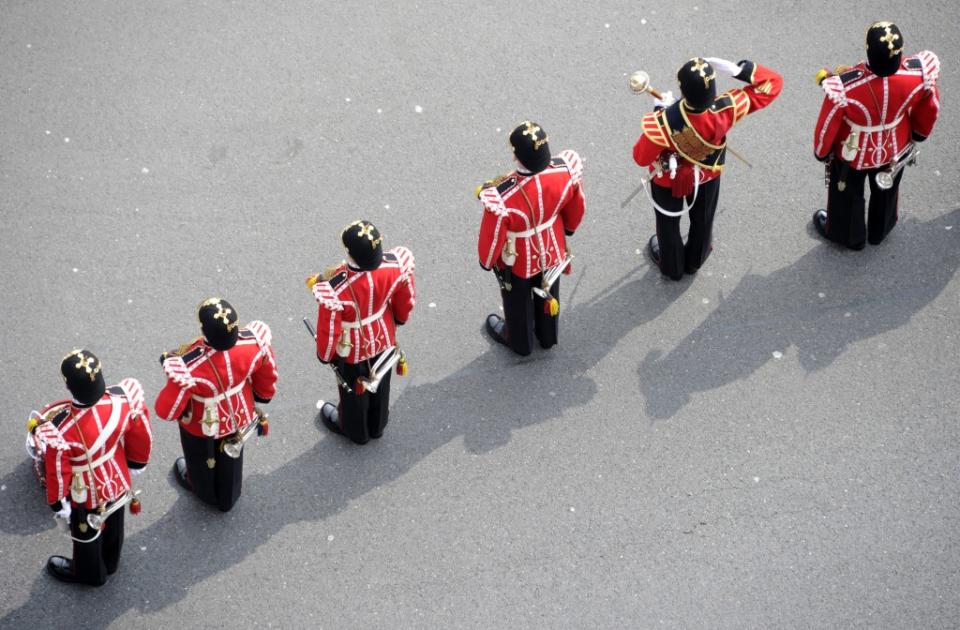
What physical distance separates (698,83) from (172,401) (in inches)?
132

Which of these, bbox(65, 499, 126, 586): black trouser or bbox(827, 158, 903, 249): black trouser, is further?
bbox(827, 158, 903, 249): black trouser

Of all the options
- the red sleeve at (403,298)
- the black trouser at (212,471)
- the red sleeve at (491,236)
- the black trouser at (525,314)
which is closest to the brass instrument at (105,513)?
the black trouser at (212,471)

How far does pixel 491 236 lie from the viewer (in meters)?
7.19

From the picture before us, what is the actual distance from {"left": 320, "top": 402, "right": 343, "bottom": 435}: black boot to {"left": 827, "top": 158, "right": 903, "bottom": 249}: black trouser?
3447mm

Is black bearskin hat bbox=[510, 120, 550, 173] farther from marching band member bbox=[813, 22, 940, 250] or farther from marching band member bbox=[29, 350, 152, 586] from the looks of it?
marching band member bbox=[29, 350, 152, 586]

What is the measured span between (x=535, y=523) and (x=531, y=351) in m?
1.23

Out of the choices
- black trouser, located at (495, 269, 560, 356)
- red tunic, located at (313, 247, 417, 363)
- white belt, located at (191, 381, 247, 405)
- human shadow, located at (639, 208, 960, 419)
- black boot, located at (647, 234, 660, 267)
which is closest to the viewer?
white belt, located at (191, 381, 247, 405)

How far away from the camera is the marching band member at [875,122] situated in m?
7.39

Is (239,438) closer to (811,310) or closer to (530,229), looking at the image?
(530,229)

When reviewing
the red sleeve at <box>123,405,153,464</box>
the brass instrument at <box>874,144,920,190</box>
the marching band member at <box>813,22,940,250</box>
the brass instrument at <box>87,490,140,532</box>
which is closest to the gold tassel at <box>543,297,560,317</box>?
the marching band member at <box>813,22,940,250</box>

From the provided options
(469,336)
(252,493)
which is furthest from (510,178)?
(252,493)

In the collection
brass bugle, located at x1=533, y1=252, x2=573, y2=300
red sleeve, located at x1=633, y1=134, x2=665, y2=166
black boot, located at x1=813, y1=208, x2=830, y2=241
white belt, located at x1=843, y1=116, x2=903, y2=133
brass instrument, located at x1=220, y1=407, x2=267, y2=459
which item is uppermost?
red sleeve, located at x1=633, y1=134, x2=665, y2=166

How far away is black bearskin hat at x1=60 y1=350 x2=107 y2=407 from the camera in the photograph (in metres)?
6.11

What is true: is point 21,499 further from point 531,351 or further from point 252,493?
point 531,351
